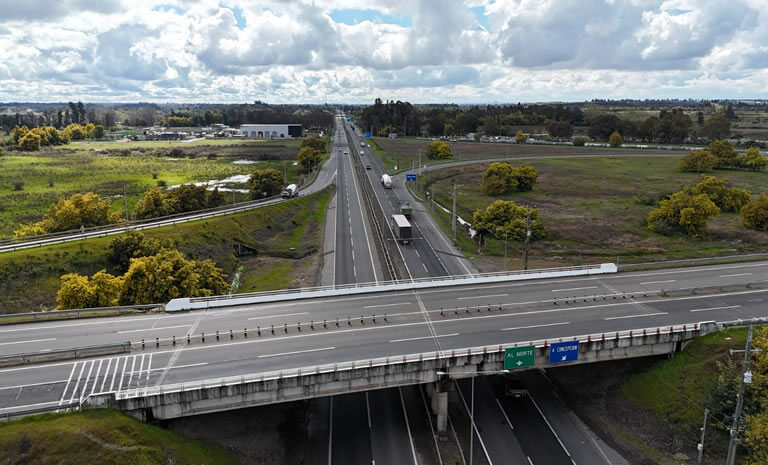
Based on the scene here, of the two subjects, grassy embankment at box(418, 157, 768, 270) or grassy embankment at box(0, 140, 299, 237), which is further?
grassy embankment at box(0, 140, 299, 237)

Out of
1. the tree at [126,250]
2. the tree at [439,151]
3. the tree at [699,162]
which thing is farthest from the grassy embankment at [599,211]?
the tree at [126,250]

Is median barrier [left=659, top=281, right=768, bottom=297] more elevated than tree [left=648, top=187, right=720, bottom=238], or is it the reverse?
tree [left=648, top=187, right=720, bottom=238]

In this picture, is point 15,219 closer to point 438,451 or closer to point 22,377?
point 22,377

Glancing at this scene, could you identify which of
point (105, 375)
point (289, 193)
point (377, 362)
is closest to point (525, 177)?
point (289, 193)

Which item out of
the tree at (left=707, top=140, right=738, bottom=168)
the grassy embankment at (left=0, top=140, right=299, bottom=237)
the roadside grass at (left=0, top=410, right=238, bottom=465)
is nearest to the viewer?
the roadside grass at (left=0, top=410, right=238, bottom=465)

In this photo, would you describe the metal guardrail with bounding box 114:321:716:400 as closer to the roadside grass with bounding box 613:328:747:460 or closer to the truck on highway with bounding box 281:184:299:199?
the roadside grass with bounding box 613:328:747:460

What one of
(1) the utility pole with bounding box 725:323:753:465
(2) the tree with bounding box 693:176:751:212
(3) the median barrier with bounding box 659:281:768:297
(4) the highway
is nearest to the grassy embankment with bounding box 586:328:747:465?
(4) the highway

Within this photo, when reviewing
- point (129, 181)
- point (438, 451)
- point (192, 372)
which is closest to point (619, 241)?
point (438, 451)

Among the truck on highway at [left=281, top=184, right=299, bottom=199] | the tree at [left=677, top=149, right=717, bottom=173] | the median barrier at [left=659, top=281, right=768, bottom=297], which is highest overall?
the tree at [left=677, top=149, right=717, bottom=173]
